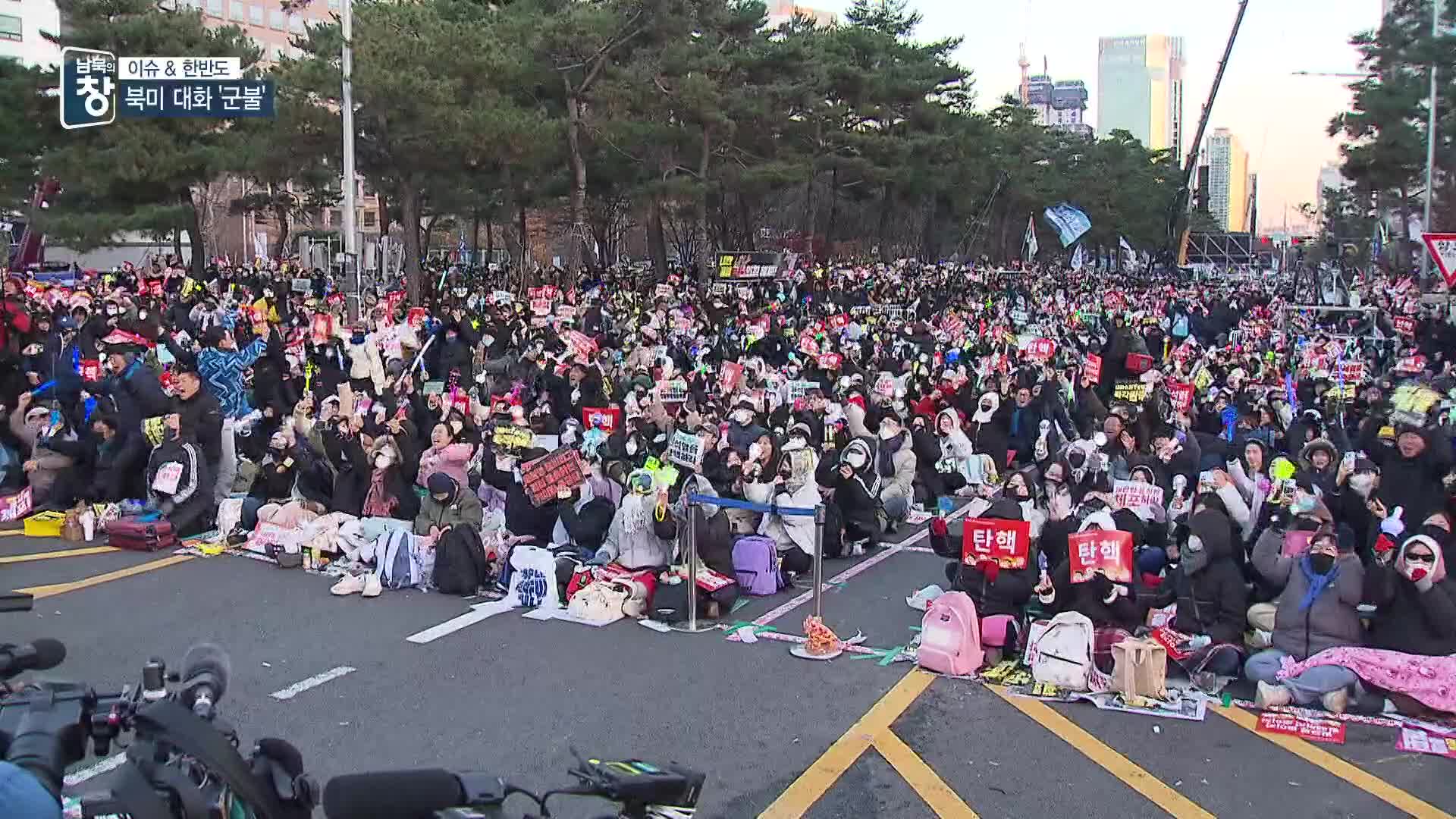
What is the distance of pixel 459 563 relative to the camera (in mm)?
9367

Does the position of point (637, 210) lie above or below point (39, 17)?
below

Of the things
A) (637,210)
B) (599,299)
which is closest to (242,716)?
(599,299)

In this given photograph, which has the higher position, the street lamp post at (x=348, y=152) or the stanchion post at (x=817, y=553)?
the street lamp post at (x=348, y=152)

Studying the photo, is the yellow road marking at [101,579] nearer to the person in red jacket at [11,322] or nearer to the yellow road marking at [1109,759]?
the person in red jacket at [11,322]

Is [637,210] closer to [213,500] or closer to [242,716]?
[213,500]

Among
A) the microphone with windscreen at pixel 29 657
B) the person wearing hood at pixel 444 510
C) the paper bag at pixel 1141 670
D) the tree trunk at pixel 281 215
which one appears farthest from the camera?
the tree trunk at pixel 281 215

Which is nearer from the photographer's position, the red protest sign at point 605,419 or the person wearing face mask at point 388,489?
the person wearing face mask at point 388,489

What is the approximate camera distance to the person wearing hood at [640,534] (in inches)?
360

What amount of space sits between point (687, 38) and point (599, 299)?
7999 mm

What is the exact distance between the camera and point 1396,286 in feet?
126

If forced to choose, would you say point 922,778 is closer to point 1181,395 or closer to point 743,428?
point 743,428

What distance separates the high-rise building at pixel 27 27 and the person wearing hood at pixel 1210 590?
59158mm

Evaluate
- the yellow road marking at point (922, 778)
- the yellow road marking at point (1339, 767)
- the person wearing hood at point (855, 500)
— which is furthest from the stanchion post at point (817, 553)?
the yellow road marking at point (1339, 767)

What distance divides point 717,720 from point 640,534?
→ 8.68ft
